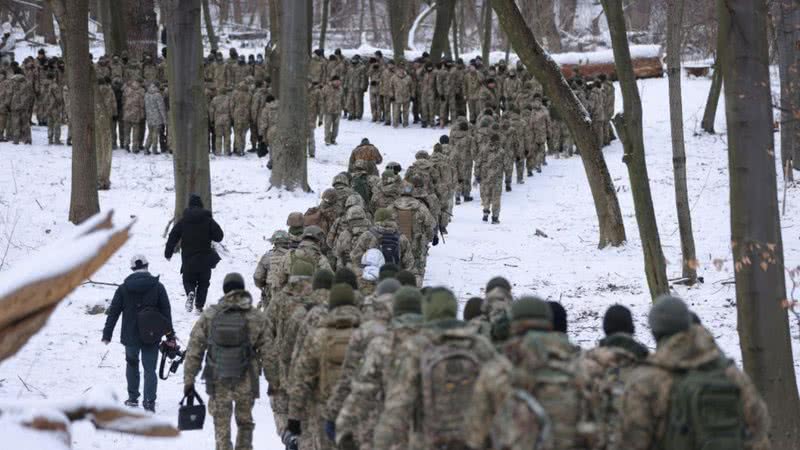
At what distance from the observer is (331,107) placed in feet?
97.0

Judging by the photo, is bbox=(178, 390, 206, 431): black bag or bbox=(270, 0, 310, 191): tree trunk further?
bbox=(270, 0, 310, 191): tree trunk

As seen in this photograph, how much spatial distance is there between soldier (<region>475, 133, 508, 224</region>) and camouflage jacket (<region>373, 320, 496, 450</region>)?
15064mm

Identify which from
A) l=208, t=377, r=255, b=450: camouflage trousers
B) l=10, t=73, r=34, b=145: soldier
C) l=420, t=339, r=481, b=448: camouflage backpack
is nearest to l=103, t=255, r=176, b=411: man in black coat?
l=208, t=377, r=255, b=450: camouflage trousers

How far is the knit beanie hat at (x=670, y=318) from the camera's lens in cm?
591

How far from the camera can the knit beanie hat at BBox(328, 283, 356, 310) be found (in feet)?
27.4

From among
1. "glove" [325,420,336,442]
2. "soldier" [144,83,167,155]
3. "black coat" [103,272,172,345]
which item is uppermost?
"soldier" [144,83,167,155]

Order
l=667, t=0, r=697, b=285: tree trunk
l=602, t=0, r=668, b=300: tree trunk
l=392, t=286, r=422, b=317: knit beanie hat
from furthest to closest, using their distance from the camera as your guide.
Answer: l=667, t=0, r=697, b=285: tree trunk → l=602, t=0, r=668, b=300: tree trunk → l=392, t=286, r=422, b=317: knit beanie hat

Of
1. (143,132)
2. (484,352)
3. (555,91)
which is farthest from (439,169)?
(484,352)

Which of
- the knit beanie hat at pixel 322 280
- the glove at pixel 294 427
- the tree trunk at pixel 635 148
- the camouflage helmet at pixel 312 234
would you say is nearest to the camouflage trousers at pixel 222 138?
the tree trunk at pixel 635 148

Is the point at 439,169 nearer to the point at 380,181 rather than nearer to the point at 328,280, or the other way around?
the point at 380,181

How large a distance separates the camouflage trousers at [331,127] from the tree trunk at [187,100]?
11.7 m

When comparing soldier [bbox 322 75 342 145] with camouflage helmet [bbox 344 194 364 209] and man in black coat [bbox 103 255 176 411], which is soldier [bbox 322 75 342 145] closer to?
camouflage helmet [bbox 344 194 364 209]

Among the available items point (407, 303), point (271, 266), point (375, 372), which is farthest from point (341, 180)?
point (375, 372)

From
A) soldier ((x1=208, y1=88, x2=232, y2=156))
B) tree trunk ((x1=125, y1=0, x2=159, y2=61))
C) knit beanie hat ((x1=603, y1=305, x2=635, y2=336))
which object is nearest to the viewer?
knit beanie hat ((x1=603, y1=305, x2=635, y2=336))
